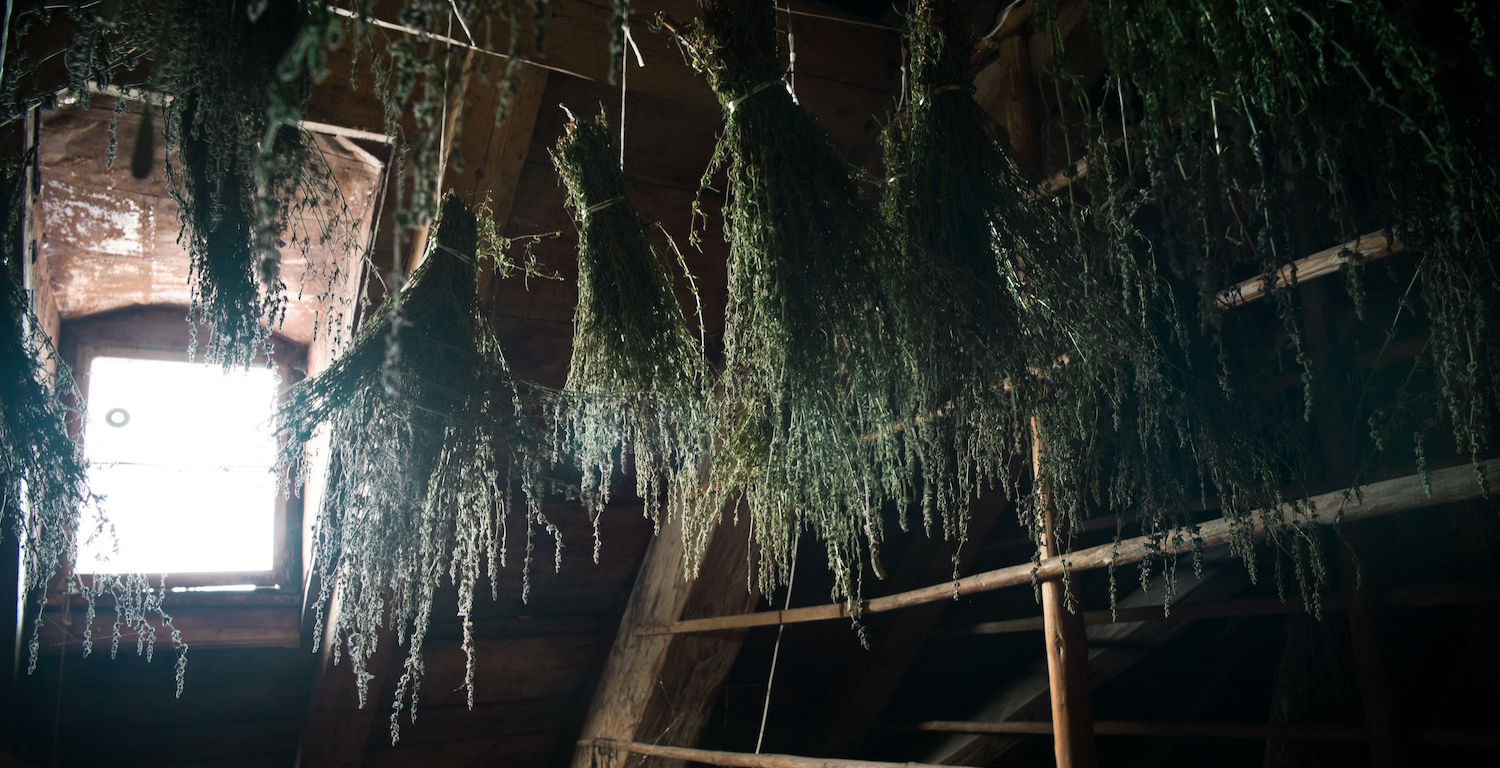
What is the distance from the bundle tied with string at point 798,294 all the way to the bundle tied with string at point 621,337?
0.17 meters

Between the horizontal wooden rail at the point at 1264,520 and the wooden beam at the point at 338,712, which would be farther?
the wooden beam at the point at 338,712

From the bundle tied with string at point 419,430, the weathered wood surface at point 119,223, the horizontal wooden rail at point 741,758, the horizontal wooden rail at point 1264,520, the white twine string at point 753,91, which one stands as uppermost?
the weathered wood surface at point 119,223

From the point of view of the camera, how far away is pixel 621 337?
165 cm

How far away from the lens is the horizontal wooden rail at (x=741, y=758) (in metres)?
1.94

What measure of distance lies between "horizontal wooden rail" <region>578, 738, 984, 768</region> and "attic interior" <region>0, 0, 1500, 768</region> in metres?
0.02

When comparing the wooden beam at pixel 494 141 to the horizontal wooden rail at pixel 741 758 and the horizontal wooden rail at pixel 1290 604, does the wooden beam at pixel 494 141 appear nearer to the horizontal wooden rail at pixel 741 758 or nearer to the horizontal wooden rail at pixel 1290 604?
the horizontal wooden rail at pixel 741 758

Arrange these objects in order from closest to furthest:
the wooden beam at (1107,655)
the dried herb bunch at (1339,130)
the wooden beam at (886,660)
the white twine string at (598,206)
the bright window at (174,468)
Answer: the dried herb bunch at (1339,130) < the white twine string at (598,206) < the bright window at (174,468) < the wooden beam at (1107,655) < the wooden beam at (886,660)

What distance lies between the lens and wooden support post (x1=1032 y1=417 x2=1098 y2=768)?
5.66ft

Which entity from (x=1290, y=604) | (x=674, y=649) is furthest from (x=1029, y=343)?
(x=674, y=649)

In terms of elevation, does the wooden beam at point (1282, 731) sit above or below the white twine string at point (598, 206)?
below

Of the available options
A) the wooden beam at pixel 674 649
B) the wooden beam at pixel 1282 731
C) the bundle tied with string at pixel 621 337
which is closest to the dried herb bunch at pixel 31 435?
the bundle tied with string at pixel 621 337

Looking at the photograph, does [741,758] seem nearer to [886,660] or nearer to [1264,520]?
[886,660]

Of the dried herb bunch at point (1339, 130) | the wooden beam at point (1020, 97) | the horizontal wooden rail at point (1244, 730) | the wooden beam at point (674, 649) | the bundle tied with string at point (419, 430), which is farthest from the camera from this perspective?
the wooden beam at point (674, 649)

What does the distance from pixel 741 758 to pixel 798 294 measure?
158 cm
